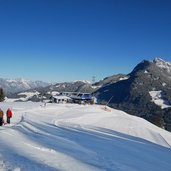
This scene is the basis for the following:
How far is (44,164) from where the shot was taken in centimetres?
1402

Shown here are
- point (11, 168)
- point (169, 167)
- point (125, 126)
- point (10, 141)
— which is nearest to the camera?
point (11, 168)

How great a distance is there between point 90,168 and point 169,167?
17.3 feet

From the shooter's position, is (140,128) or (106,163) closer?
(106,163)

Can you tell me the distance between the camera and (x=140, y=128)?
50188 millimetres

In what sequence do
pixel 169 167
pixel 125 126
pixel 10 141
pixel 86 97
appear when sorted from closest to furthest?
pixel 169 167
pixel 10 141
pixel 125 126
pixel 86 97

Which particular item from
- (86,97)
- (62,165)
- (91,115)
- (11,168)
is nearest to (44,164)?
(62,165)

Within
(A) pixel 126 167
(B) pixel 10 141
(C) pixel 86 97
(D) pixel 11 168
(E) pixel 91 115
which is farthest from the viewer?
(C) pixel 86 97

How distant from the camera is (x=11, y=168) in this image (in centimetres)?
1273

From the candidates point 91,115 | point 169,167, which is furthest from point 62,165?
point 91,115

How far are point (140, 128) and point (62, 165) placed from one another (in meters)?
37.0

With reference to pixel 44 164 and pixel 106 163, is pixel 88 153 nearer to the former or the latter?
pixel 106 163

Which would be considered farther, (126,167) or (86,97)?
(86,97)

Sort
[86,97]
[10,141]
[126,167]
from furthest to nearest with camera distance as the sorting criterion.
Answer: [86,97] → [10,141] → [126,167]

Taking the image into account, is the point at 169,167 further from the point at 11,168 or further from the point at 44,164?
the point at 11,168
